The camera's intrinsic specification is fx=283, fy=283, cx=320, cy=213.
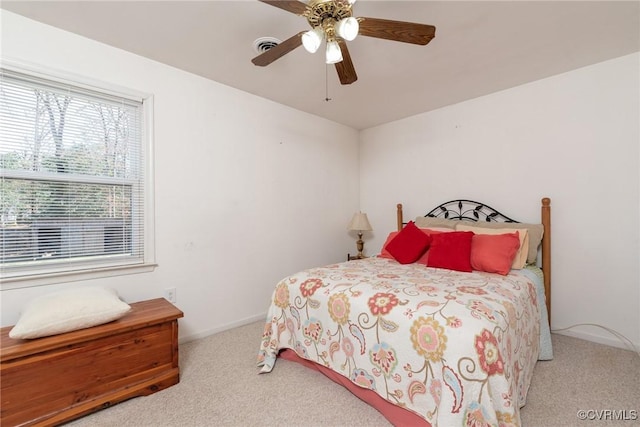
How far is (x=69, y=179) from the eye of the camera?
6.53 feet

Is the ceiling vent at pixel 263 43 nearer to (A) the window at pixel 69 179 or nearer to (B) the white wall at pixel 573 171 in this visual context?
(A) the window at pixel 69 179

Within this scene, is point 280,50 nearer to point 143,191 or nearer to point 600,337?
point 143,191

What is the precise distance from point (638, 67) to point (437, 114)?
1607 mm

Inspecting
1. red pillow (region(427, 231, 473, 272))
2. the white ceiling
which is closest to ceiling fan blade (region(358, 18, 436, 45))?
the white ceiling

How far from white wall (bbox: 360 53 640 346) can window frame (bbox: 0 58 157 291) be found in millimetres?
3055

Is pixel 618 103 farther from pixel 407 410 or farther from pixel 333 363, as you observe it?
pixel 333 363

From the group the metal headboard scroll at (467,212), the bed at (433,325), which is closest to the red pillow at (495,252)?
the bed at (433,325)

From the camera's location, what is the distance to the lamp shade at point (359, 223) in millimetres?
3738

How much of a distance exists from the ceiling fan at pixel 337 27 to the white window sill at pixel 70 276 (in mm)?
1961

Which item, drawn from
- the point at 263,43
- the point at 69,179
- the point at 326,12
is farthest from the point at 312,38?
the point at 69,179

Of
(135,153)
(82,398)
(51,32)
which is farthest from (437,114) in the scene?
(82,398)

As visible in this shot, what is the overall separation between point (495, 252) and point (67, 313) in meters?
2.90

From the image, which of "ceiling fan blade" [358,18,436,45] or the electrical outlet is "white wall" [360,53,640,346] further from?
the electrical outlet

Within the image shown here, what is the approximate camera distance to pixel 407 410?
1443 millimetres
